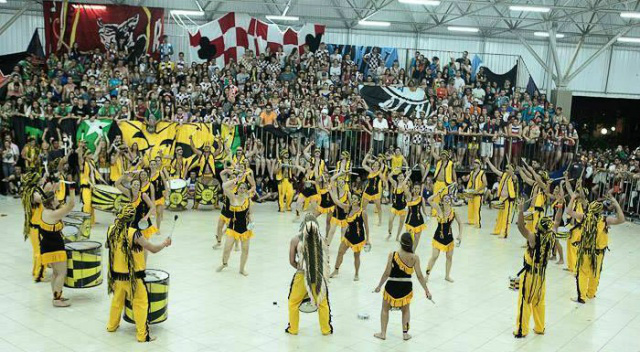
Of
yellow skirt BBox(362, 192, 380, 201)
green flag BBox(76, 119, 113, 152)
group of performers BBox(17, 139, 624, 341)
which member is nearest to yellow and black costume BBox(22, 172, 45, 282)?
group of performers BBox(17, 139, 624, 341)

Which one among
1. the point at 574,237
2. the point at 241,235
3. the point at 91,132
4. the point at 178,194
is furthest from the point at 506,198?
the point at 91,132

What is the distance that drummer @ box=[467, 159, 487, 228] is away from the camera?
645 inches

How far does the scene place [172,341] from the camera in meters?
8.00

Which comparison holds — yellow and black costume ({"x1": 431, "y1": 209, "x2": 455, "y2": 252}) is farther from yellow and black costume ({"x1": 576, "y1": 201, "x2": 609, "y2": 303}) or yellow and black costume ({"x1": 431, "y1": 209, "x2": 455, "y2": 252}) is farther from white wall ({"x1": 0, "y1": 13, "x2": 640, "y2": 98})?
white wall ({"x1": 0, "y1": 13, "x2": 640, "y2": 98})

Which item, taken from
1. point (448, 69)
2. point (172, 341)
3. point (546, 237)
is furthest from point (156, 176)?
point (448, 69)

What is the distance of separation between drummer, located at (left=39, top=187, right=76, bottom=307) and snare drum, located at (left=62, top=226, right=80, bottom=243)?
1234mm

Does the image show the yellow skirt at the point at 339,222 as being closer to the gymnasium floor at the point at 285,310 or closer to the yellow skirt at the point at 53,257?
the gymnasium floor at the point at 285,310

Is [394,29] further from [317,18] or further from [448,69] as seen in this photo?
[448,69]

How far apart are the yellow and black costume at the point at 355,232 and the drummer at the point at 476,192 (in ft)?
21.5

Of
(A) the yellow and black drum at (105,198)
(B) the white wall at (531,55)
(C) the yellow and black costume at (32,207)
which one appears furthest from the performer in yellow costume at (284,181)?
(B) the white wall at (531,55)

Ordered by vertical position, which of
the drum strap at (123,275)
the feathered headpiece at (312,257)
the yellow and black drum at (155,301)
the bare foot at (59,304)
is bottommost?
the bare foot at (59,304)

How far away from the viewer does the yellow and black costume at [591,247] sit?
999 centimetres

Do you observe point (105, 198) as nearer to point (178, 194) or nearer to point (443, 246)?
point (178, 194)

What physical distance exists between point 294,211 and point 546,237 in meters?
9.88
